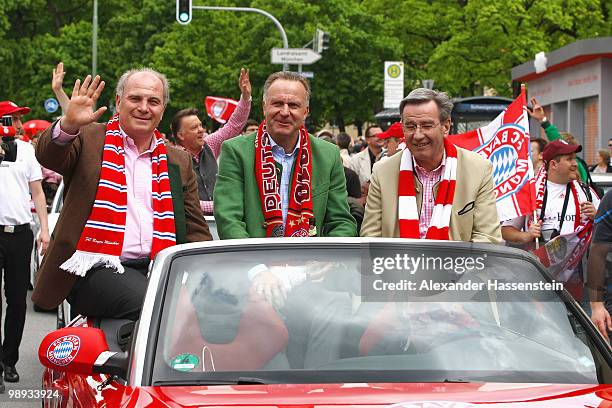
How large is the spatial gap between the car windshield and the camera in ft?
17.1

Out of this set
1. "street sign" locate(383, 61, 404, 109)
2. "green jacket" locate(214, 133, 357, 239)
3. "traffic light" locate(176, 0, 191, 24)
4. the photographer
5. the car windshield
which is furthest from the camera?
"traffic light" locate(176, 0, 191, 24)

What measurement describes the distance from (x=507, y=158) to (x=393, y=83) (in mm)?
16325

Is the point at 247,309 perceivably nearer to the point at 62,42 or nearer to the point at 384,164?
the point at 384,164

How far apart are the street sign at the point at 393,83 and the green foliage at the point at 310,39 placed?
1422 cm

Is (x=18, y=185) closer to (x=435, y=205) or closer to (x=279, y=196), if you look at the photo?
(x=279, y=196)

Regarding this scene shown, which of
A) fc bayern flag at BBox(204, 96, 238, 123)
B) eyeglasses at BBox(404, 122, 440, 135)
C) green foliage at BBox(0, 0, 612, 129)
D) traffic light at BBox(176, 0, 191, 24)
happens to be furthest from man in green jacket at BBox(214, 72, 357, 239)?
green foliage at BBox(0, 0, 612, 129)

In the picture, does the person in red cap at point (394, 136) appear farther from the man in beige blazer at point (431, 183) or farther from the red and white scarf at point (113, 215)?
the red and white scarf at point (113, 215)

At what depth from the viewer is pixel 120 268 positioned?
569 centimetres

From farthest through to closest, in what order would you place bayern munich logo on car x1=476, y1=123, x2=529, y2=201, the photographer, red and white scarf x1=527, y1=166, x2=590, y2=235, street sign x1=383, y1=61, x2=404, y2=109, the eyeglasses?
street sign x1=383, y1=61, x2=404, y2=109, bayern munich logo on car x1=476, y1=123, x2=529, y2=201, the photographer, red and white scarf x1=527, y1=166, x2=590, y2=235, the eyeglasses

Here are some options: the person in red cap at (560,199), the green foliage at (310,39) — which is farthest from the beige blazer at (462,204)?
the green foliage at (310,39)

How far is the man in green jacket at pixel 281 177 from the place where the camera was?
6.09 meters

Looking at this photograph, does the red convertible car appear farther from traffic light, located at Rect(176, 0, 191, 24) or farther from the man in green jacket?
traffic light, located at Rect(176, 0, 191, 24)

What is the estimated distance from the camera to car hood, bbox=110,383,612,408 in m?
3.67

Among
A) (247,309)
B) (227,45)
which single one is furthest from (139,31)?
(247,309)
